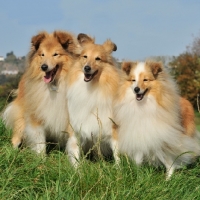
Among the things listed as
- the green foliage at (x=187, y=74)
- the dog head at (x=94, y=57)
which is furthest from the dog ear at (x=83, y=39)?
the green foliage at (x=187, y=74)

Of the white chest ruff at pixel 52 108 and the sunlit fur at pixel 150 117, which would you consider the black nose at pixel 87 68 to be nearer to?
the sunlit fur at pixel 150 117

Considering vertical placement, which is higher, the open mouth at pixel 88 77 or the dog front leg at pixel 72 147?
the open mouth at pixel 88 77

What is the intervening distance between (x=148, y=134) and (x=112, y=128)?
1.90 ft

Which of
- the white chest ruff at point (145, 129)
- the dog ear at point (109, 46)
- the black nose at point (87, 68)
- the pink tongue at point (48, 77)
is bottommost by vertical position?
the white chest ruff at point (145, 129)

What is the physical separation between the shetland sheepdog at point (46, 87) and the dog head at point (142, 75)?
111cm

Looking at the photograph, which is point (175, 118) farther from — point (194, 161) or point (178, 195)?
point (178, 195)

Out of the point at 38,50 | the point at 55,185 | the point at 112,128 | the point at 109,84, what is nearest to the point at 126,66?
the point at 109,84

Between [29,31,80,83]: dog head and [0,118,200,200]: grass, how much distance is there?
1.54 metres

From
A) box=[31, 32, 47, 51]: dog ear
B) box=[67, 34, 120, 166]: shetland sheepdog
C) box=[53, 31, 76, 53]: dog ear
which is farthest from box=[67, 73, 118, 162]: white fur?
box=[31, 32, 47, 51]: dog ear

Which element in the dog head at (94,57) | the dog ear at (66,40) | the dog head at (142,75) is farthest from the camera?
the dog ear at (66,40)

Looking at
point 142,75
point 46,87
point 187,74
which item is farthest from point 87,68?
point 187,74

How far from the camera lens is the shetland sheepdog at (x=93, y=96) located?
6.34 meters

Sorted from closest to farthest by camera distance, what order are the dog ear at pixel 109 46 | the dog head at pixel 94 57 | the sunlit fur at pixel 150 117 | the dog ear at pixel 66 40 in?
the sunlit fur at pixel 150 117
the dog head at pixel 94 57
the dog ear at pixel 109 46
the dog ear at pixel 66 40

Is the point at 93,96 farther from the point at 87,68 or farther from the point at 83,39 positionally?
the point at 83,39
